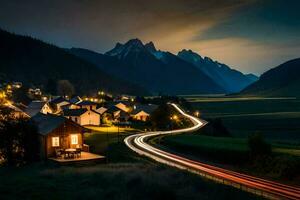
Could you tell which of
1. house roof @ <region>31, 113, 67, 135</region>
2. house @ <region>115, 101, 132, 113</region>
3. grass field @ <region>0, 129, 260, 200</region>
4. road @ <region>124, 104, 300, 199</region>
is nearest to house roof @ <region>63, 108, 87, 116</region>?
house @ <region>115, 101, 132, 113</region>

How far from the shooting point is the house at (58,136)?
45.9 metres

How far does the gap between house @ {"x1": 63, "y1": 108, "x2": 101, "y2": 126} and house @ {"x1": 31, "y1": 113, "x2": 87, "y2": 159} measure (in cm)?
4711

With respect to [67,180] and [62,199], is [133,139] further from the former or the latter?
[62,199]

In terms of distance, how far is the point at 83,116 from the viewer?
96688mm

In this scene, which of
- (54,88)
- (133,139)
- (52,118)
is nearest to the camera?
(52,118)

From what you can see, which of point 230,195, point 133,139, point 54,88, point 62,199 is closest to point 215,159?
point 133,139

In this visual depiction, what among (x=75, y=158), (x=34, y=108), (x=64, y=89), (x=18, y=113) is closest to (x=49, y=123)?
(x=75, y=158)

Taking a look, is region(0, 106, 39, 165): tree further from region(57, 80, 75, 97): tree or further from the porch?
region(57, 80, 75, 97): tree

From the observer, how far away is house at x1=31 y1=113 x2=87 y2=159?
4588cm

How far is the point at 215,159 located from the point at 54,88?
154 metres

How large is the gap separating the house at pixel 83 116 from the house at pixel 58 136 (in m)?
47.1

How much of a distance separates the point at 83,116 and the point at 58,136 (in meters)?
50.2

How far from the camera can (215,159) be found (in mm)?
54625

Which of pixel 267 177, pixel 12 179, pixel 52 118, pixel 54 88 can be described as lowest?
pixel 267 177
